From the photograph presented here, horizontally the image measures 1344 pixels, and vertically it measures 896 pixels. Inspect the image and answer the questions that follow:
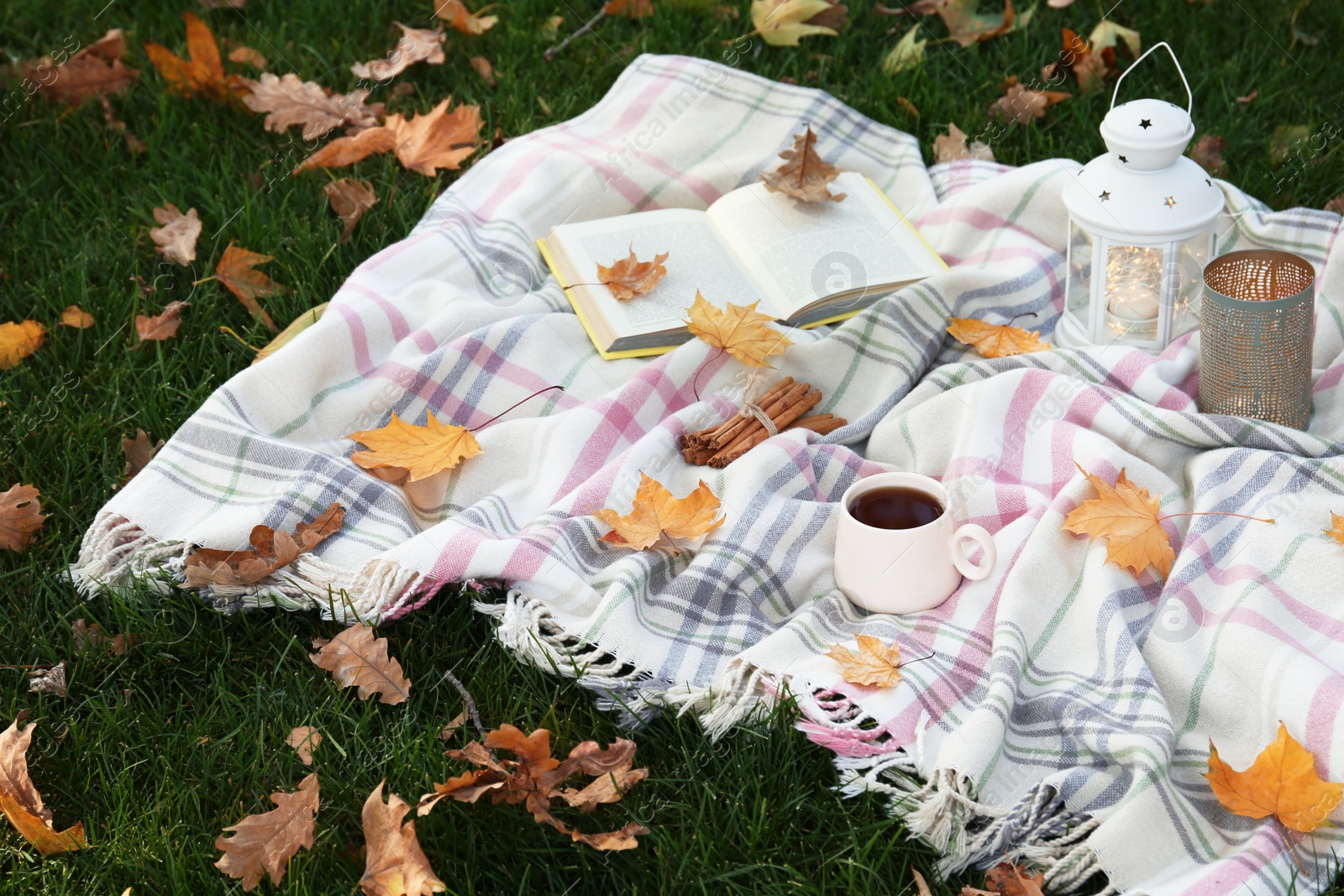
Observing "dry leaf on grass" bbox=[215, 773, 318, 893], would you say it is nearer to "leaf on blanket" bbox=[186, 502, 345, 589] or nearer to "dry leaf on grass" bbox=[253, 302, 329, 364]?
"leaf on blanket" bbox=[186, 502, 345, 589]

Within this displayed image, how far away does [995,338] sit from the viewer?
91.9 inches

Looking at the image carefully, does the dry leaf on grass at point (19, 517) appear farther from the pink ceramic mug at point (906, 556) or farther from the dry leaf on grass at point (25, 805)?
the pink ceramic mug at point (906, 556)

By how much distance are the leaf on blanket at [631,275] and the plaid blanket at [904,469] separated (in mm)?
117

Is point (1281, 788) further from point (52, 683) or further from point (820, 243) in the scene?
point (52, 683)

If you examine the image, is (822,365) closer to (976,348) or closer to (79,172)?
(976,348)

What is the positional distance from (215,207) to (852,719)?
6.31 feet

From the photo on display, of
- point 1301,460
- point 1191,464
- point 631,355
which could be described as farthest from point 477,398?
point 1301,460

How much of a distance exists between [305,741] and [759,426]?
0.90 metres

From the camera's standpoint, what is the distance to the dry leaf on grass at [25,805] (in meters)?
1.60

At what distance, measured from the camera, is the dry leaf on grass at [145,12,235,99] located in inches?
126

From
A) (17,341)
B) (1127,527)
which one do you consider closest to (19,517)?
(17,341)

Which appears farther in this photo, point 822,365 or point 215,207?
point 215,207

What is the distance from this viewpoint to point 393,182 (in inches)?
114

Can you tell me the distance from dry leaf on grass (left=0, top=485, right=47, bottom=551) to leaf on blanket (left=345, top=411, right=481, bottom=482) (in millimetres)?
519
